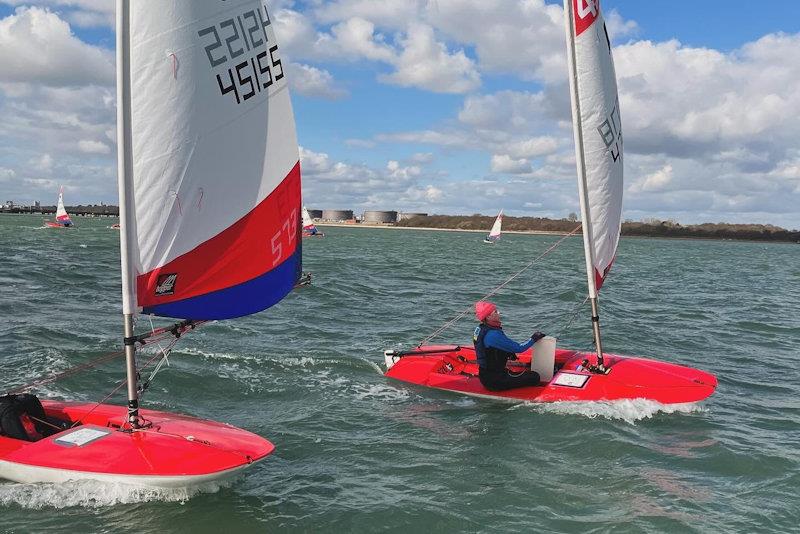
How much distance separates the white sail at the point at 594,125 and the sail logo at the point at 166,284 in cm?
612

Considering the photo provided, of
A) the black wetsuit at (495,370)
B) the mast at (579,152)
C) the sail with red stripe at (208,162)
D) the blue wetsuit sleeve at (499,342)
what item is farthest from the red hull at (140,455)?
the mast at (579,152)

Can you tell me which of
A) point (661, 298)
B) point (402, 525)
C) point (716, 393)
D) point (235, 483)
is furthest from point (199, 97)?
point (661, 298)

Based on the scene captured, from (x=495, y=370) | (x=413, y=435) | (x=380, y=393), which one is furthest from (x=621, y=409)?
(x=380, y=393)

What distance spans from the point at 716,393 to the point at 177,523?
9211mm

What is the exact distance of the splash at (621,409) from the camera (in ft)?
31.4

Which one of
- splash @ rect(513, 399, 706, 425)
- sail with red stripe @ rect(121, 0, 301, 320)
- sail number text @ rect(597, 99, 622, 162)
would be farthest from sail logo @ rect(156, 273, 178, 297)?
sail number text @ rect(597, 99, 622, 162)

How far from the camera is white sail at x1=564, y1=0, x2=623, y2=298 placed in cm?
961

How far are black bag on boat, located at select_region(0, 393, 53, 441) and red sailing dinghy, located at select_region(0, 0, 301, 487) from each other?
282 mm

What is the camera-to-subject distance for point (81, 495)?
6223 millimetres

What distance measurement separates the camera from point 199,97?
246 inches

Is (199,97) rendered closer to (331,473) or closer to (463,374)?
(331,473)

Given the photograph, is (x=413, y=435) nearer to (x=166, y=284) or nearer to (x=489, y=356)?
(x=489, y=356)

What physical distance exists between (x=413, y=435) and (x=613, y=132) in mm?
5671

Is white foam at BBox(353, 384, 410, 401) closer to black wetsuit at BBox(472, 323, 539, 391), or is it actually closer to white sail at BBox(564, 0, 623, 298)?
black wetsuit at BBox(472, 323, 539, 391)
